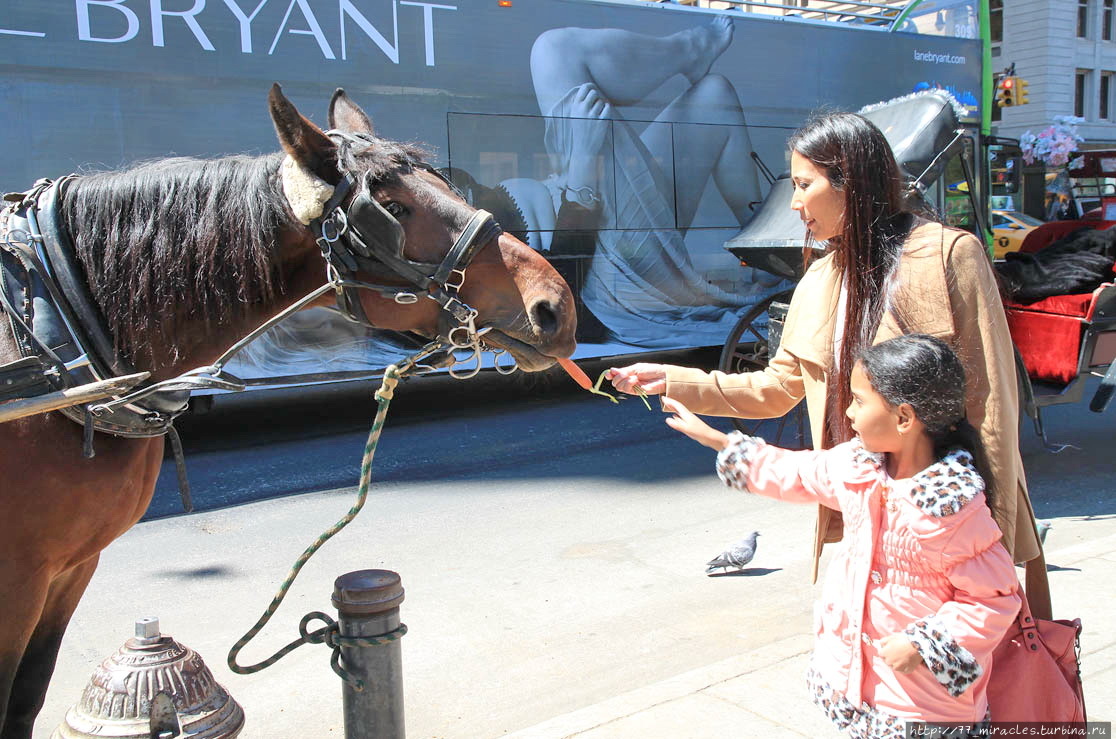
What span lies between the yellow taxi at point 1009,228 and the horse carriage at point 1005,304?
36.5ft

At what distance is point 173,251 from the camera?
94.9 inches

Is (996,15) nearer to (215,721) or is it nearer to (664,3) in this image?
(664,3)

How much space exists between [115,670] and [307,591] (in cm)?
239

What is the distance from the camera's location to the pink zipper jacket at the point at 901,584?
199cm

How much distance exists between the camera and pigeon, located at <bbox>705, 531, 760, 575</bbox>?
4875 mm

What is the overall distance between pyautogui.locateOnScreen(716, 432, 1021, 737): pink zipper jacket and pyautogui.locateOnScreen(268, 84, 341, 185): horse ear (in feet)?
4.20

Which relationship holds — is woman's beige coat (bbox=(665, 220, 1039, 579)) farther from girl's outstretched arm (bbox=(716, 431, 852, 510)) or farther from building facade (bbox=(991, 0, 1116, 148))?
building facade (bbox=(991, 0, 1116, 148))

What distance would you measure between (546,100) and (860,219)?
723 cm

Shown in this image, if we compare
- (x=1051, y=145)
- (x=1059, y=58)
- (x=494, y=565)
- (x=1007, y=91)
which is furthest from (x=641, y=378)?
(x=1059, y=58)

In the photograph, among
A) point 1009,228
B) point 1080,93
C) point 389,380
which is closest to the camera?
point 389,380

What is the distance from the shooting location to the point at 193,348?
2463mm

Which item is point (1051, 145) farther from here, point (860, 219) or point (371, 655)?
point (371, 655)

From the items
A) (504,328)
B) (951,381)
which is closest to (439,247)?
(504,328)

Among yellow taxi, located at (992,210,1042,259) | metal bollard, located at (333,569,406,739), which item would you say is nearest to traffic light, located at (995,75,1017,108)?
yellow taxi, located at (992,210,1042,259)
